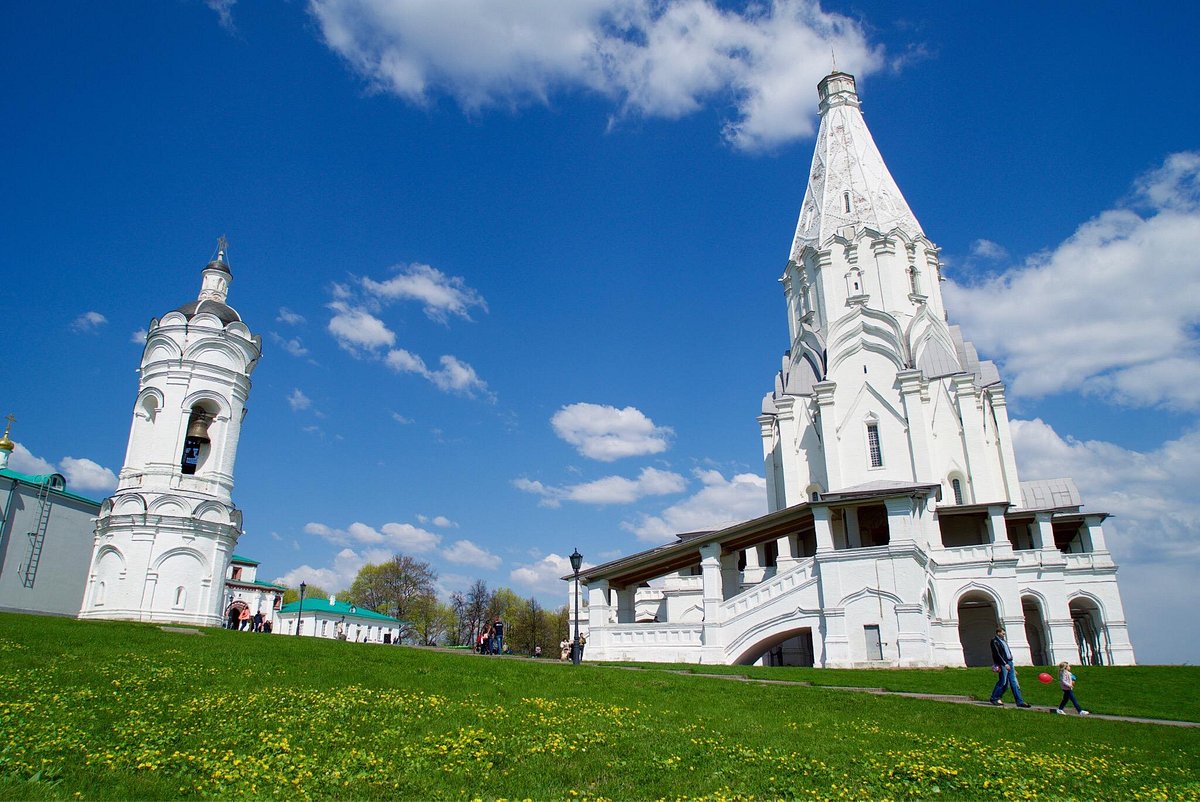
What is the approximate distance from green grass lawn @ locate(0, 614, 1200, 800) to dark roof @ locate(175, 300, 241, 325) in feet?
70.7

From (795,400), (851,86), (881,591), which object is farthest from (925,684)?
(851,86)

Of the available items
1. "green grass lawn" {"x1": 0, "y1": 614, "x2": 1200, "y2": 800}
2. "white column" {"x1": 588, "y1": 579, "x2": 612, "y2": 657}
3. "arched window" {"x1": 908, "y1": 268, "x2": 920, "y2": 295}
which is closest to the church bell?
"white column" {"x1": 588, "y1": 579, "x2": 612, "y2": 657}

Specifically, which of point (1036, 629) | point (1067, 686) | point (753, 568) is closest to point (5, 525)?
point (753, 568)

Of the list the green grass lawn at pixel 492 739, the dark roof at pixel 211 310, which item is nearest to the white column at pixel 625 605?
the green grass lawn at pixel 492 739

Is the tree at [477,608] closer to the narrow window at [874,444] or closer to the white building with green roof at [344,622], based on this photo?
the white building with green roof at [344,622]

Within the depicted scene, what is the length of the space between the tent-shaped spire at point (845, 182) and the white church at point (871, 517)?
113 mm

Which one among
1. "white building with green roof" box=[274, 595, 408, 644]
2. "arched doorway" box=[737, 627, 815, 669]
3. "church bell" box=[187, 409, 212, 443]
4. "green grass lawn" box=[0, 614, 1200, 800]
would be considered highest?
"church bell" box=[187, 409, 212, 443]

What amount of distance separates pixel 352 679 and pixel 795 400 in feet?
102

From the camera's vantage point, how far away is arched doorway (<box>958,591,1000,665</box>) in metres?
33.8

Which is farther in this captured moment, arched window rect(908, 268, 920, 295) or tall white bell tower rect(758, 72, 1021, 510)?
arched window rect(908, 268, 920, 295)

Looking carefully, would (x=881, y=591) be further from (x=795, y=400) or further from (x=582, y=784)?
(x=582, y=784)

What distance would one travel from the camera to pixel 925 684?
1916 centimetres

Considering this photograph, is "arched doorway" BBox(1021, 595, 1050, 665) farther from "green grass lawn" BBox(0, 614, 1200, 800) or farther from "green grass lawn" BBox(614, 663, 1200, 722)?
"green grass lawn" BBox(0, 614, 1200, 800)

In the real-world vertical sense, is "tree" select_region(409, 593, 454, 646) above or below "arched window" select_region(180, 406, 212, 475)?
below
